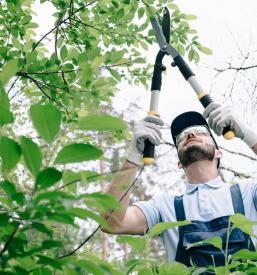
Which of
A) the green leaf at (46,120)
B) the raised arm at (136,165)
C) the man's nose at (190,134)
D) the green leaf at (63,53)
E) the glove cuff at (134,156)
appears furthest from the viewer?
the man's nose at (190,134)

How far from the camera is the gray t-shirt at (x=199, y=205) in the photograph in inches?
108

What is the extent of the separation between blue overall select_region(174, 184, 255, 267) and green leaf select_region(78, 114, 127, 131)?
6.60ft

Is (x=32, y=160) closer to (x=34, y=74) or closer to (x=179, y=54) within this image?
(x=34, y=74)

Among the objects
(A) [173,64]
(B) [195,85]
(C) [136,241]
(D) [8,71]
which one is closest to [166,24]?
(A) [173,64]

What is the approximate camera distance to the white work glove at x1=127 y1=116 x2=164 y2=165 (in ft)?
8.27

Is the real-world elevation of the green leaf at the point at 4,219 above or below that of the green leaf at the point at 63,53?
below

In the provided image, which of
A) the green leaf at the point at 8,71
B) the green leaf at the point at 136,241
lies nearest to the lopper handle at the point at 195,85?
the green leaf at the point at 136,241

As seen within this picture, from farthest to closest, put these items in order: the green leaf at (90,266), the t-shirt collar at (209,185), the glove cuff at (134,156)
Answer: the t-shirt collar at (209,185)
the glove cuff at (134,156)
the green leaf at (90,266)

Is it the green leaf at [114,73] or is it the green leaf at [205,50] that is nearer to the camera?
the green leaf at [114,73]

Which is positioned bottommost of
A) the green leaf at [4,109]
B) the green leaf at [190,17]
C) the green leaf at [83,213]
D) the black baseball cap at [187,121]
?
the green leaf at [83,213]

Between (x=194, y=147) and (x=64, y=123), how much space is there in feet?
3.08

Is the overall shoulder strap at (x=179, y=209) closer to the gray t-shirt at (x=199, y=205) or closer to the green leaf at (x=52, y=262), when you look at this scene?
the gray t-shirt at (x=199, y=205)

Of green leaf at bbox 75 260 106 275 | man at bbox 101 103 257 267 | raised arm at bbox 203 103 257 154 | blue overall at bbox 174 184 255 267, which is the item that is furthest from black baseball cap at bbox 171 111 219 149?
green leaf at bbox 75 260 106 275

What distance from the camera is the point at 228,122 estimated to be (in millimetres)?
2787
